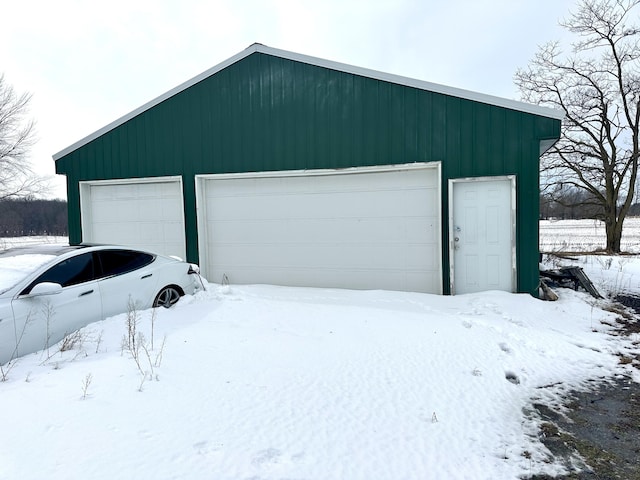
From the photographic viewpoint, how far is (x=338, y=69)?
25.4 feet

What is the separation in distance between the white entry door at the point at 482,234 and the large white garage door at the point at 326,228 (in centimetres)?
34

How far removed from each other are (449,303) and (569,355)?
226 centimetres

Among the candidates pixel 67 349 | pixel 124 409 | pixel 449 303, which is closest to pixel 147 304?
pixel 67 349

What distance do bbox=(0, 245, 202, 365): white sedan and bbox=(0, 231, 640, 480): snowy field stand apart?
0.23 metres

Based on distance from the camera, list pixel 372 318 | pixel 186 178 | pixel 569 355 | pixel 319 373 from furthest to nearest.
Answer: pixel 186 178 < pixel 372 318 < pixel 569 355 < pixel 319 373

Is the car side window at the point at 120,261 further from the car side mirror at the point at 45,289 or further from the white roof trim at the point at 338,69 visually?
Result: the white roof trim at the point at 338,69

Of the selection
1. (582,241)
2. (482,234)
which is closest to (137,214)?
(482,234)

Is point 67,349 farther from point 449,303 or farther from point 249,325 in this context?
point 449,303

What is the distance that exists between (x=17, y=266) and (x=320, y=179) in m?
5.23

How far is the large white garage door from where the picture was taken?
25.1 feet

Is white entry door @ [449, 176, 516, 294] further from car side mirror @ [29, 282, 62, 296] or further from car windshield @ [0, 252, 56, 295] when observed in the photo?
car windshield @ [0, 252, 56, 295]

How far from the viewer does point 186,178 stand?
28.9ft

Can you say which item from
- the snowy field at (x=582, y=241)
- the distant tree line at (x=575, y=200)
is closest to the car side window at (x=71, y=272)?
the snowy field at (x=582, y=241)

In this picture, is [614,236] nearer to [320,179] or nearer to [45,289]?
[320,179]
